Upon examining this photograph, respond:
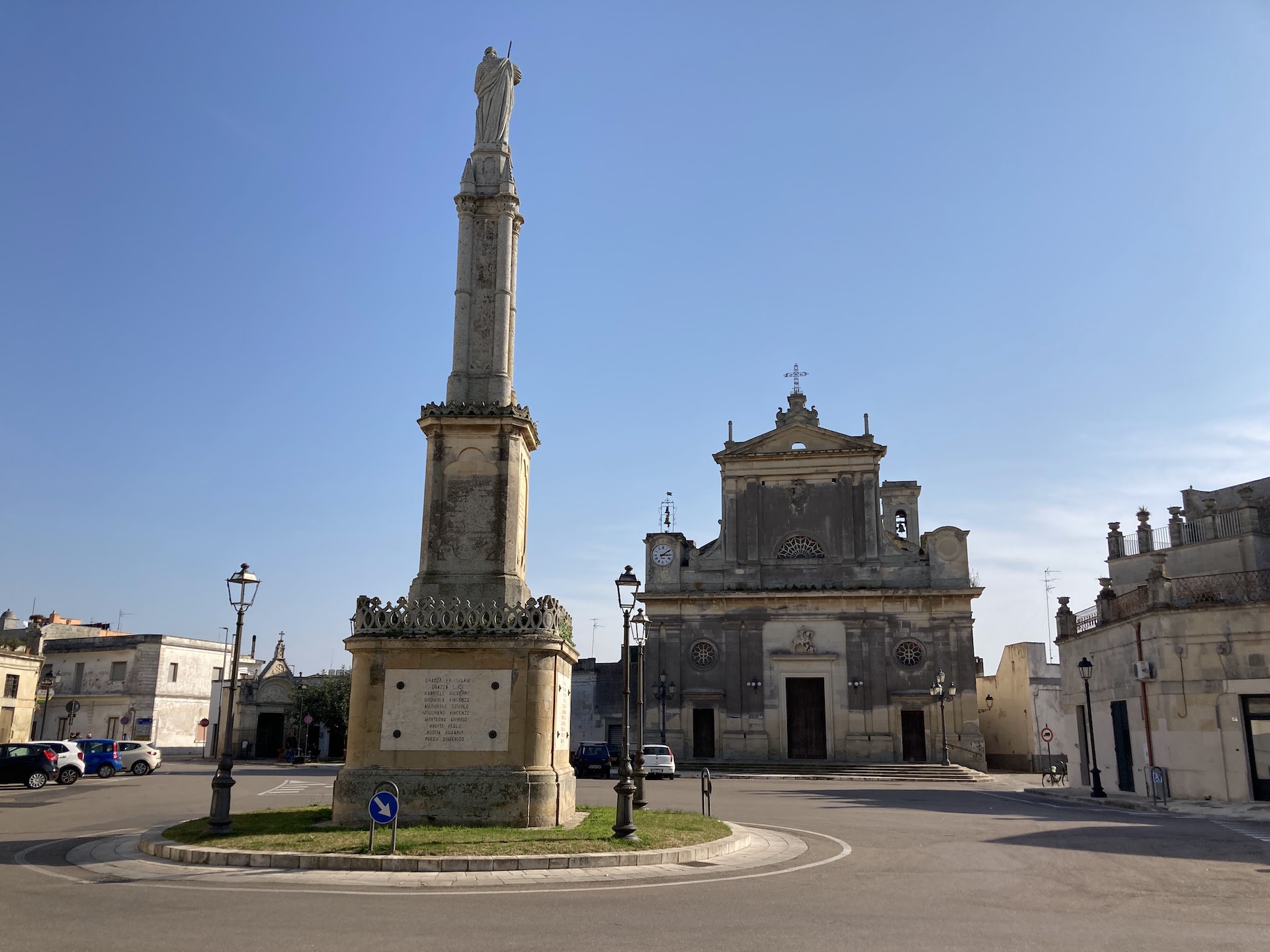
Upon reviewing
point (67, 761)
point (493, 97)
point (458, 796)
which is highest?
point (493, 97)

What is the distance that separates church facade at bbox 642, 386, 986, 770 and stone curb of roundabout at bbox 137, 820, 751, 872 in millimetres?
34353

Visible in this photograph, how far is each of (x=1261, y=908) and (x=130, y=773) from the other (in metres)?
39.7

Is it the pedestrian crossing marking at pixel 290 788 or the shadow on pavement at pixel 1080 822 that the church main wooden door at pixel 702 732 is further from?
the pedestrian crossing marking at pixel 290 788

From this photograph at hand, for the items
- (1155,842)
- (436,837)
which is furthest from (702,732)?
(436,837)

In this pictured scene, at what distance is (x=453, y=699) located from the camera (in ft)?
48.2

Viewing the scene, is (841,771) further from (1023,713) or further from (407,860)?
(407,860)

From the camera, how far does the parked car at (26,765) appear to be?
30.0 meters

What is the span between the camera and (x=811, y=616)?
154ft

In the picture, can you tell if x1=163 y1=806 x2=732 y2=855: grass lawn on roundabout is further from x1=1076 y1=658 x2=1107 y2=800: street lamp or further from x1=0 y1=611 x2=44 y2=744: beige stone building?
x1=0 y1=611 x2=44 y2=744: beige stone building

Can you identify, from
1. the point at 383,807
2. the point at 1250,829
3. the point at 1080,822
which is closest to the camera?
the point at 383,807

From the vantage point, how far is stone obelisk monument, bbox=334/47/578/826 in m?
14.4

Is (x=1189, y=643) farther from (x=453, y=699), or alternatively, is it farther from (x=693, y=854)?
(x=453, y=699)

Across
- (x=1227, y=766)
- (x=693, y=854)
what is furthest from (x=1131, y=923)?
(x=1227, y=766)

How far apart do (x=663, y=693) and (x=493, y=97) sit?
112ft
